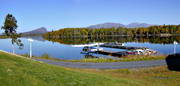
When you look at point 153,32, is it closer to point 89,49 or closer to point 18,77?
point 89,49

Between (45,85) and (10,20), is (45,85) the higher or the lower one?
the lower one

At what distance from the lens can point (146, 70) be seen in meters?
25.3

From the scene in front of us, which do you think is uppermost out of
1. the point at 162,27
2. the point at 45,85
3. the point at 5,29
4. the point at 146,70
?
the point at 162,27

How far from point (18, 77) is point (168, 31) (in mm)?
196196

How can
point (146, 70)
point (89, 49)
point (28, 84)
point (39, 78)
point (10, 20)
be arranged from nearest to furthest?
point (28, 84)
point (39, 78)
point (146, 70)
point (10, 20)
point (89, 49)

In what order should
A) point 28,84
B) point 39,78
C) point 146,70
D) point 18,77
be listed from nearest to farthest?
point 28,84 → point 18,77 → point 39,78 → point 146,70

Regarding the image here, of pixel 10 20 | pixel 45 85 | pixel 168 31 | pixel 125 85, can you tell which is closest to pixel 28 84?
pixel 45 85

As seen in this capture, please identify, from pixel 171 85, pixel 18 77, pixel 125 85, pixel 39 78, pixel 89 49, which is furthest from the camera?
pixel 89 49

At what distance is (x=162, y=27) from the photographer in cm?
18750

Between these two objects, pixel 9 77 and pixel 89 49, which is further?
pixel 89 49

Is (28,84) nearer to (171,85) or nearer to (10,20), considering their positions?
(171,85)

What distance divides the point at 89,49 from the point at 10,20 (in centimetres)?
3123

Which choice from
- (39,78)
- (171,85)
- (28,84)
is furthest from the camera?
(171,85)

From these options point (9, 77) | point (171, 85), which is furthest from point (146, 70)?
point (9, 77)
